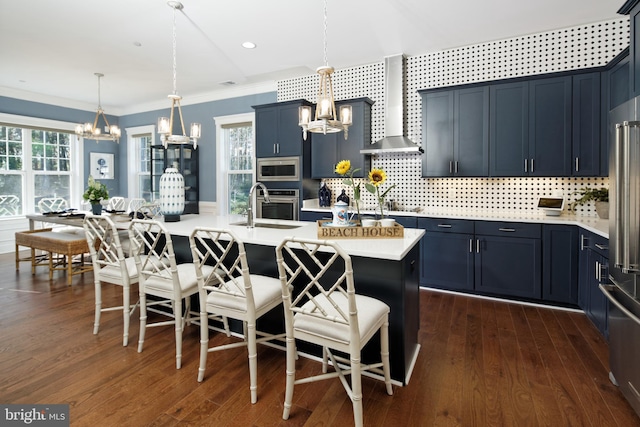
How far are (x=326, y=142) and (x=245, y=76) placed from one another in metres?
1.77

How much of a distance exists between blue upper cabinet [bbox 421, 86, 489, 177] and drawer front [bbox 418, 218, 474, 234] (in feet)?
1.96

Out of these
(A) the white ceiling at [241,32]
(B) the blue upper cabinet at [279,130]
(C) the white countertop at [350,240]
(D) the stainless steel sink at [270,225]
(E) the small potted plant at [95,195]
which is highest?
(A) the white ceiling at [241,32]

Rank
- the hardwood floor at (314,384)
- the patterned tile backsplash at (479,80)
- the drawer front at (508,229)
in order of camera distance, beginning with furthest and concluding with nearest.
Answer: the patterned tile backsplash at (479,80) → the drawer front at (508,229) → the hardwood floor at (314,384)

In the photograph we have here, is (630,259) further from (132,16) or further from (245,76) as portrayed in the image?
(245,76)

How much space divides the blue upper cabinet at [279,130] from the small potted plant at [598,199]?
3.32 m

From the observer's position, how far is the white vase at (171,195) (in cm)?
Result: 319

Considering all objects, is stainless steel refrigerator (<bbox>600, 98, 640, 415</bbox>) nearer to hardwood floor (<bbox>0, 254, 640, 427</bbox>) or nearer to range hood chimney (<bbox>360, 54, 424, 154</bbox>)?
hardwood floor (<bbox>0, 254, 640, 427</bbox>)

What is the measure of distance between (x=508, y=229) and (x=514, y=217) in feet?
0.71

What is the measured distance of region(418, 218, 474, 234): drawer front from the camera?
3863mm

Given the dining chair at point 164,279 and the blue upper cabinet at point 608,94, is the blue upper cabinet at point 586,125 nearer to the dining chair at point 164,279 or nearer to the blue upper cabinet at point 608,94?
the blue upper cabinet at point 608,94

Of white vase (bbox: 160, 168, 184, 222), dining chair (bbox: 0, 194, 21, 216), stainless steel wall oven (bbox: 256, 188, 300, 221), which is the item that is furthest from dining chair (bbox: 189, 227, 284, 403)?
dining chair (bbox: 0, 194, 21, 216)

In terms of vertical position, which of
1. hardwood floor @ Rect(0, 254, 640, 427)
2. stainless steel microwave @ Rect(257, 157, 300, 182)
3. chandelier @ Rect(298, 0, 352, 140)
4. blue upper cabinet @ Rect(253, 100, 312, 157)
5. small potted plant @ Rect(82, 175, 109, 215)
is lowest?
hardwood floor @ Rect(0, 254, 640, 427)

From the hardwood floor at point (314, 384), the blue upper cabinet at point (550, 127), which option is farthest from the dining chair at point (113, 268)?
the blue upper cabinet at point (550, 127)

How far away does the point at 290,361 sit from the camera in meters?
1.85
